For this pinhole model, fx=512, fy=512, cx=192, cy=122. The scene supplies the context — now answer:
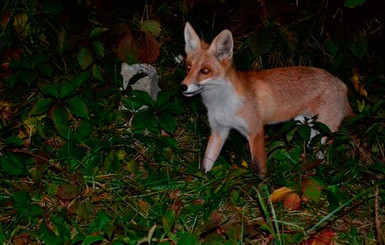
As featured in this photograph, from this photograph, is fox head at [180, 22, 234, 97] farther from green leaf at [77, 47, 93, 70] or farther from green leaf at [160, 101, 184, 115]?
green leaf at [77, 47, 93, 70]

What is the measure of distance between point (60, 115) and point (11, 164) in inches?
24.3

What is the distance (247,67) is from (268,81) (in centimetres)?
83

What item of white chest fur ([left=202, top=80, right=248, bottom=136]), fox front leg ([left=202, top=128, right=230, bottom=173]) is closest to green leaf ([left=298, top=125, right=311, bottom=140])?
white chest fur ([left=202, top=80, right=248, bottom=136])

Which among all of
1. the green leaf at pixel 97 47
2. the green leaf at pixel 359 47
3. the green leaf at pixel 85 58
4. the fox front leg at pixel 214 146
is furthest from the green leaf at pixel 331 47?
the green leaf at pixel 85 58

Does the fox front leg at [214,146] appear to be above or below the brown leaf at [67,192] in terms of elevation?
below

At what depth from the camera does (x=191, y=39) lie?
14.3 ft

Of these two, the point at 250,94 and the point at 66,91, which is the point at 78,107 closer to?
the point at 66,91

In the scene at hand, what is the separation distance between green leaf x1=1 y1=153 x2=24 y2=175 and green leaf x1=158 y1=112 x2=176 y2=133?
1.20m

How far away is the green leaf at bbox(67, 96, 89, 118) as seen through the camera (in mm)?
4379

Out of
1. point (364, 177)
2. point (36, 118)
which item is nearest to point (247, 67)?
point (364, 177)

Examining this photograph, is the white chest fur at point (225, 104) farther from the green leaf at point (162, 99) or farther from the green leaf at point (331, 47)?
the green leaf at point (331, 47)

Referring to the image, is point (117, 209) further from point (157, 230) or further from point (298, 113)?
point (298, 113)

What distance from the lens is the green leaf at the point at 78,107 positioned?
4.38 m

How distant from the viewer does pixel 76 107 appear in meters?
4.40
